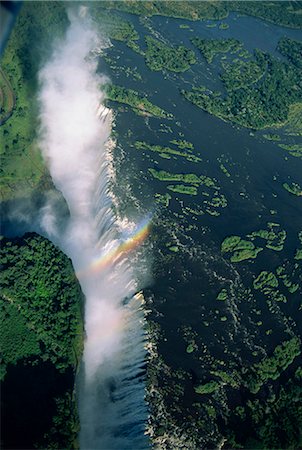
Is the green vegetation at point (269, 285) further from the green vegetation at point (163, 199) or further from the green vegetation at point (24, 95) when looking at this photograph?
the green vegetation at point (24, 95)

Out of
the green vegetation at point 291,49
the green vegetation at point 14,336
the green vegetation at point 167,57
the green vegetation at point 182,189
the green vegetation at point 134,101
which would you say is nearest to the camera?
the green vegetation at point 14,336

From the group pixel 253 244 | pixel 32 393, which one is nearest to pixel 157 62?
pixel 253 244

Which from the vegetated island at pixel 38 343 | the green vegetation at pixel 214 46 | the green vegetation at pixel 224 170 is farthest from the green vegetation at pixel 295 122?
the vegetated island at pixel 38 343

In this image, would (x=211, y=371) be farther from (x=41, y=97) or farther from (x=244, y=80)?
(x=244, y=80)

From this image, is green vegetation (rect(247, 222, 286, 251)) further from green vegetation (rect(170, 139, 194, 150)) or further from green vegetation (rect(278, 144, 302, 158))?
green vegetation (rect(278, 144, 302, 158))

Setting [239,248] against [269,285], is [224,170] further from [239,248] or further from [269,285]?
[269,285]

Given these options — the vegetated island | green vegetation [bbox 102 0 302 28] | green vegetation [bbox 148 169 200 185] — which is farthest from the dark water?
green vegetation [bbox 102 0 302 28]
